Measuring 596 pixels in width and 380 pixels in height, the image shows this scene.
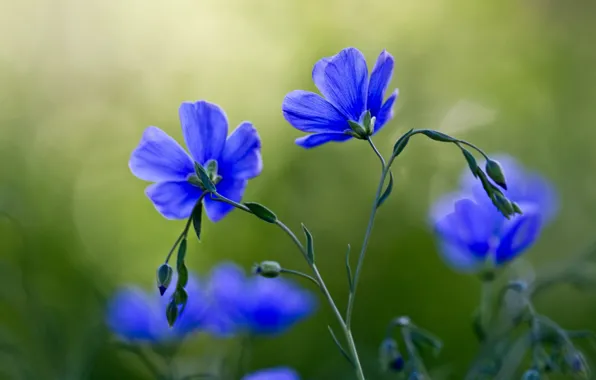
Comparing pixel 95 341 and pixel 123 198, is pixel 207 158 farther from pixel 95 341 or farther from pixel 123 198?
pixel 123 198

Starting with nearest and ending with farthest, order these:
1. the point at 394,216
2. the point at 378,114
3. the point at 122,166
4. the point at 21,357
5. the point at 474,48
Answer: the point at 378,114
the point at 21,357
the point at 394,216
the point at 122,166
the point at 474,48

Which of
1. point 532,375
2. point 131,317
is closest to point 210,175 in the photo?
point 532,375

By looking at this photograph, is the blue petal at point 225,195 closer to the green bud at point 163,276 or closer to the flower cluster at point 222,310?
the green bud at point 163,276

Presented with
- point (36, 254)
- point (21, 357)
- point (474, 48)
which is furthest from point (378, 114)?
point (474, 48)

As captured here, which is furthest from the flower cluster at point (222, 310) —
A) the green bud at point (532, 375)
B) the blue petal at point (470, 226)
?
the green bud at point (532, 375)

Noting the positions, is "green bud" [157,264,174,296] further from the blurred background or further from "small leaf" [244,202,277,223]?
the blurred background

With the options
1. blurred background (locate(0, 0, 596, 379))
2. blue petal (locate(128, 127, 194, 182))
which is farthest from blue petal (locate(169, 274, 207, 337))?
blue petal (locate(128, 127, 194, 182))
